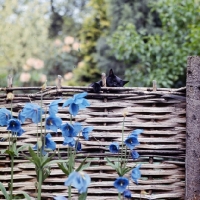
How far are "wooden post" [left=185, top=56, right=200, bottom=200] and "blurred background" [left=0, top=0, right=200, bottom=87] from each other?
101 cm

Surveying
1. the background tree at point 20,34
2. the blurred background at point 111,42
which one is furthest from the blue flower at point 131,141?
the background tree at point 20,34

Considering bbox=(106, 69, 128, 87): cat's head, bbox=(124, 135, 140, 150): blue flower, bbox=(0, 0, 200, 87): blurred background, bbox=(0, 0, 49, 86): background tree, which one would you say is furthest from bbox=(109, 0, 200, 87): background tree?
bbox=(0, 0, 49, 86): background tree

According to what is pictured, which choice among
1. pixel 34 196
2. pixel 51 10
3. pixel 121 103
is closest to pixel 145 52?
pixel 121 103

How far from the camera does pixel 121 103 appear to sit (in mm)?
2102

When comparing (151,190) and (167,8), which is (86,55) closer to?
(167,8)

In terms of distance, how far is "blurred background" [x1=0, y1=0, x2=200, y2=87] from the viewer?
3.95 meters

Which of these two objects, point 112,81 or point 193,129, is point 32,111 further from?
point 193,129

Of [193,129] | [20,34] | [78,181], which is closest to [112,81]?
[193,129]

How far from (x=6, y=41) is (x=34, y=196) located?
15.5 feet

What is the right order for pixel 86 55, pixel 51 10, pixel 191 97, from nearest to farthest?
1. pixel 191 97
2. pixel 86 55
3. pixel 51 10

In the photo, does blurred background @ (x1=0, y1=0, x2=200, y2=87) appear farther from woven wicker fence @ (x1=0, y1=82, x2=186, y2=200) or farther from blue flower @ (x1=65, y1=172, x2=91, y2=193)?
blue flower @ (x1=65, y1=172, x2=91, y2=193)

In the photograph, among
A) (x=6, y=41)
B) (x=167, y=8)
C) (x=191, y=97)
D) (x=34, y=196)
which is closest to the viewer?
(x=191, y=97)

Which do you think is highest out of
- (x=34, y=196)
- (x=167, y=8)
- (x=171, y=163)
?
(x=167, y=8)

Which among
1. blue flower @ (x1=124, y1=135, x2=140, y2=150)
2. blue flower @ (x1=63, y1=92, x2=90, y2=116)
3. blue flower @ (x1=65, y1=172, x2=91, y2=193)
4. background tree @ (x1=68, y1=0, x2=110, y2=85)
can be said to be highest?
background tree @ (x1=68, y1=0, x2=110, y2=85)
